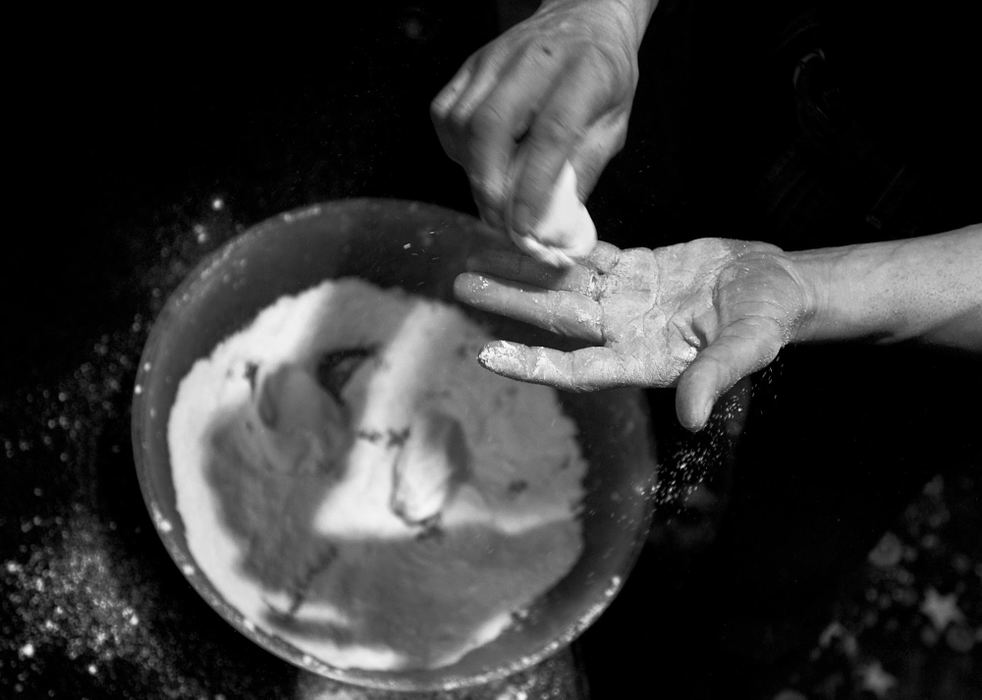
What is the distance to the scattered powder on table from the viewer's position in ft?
3.00

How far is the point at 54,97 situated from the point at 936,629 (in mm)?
1260

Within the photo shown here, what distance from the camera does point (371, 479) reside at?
1.00m

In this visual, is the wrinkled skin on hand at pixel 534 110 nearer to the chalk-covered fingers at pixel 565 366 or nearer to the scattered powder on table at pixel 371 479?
the chalk-covered fingers at pixel 565 366

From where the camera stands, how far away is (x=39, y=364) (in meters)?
1.02

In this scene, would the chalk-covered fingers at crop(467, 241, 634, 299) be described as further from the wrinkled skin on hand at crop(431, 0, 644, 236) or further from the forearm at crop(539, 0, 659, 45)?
the forearm at crop(539, 0, 659, 45)

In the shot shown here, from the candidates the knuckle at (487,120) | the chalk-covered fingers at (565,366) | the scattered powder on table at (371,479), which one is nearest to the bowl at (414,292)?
the scattered powder on table at (371,479)

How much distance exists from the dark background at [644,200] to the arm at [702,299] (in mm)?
81

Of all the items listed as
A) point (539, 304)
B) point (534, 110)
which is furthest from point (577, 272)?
point (534, 110)

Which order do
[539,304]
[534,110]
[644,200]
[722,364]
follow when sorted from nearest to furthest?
[722,364] < [534,110] < [539,304] < [644,200]

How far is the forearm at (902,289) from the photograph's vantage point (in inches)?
30.8

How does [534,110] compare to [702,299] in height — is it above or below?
above

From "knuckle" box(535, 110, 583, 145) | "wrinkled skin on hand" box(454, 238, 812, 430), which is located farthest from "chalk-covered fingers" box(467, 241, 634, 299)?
"knuckle" box(535, 110, 583, 145)

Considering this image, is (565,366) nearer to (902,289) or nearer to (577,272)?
(577,272)

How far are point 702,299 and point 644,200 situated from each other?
38 centimetres
